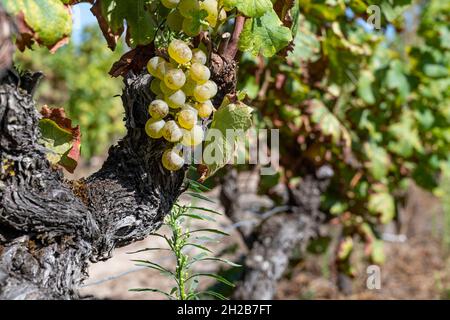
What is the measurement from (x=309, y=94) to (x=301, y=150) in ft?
1.51

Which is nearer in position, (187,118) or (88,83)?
(187,118)

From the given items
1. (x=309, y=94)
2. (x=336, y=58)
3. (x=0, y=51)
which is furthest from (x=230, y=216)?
(x=0, y=51)

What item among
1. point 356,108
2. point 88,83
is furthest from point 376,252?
point 88,83

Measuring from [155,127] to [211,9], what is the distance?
0.28 m

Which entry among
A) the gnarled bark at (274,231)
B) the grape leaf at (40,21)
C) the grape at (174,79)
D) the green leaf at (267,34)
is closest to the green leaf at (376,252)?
the gnarled bark at (274,231)

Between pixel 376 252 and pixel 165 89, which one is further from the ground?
pixel 376 252

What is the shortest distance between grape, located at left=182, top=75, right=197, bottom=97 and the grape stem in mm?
128

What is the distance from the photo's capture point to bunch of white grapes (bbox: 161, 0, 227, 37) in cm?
127

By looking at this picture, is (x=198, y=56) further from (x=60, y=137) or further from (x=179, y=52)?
(x=60, y=137)

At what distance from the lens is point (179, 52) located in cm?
126

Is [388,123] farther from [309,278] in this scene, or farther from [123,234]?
[123,234]

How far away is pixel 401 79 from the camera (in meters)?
3.35

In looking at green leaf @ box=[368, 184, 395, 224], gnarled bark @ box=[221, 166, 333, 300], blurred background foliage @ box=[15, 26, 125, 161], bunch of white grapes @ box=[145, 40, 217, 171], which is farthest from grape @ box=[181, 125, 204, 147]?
blurred background foliage @ box=[15, 26, 125, 161]

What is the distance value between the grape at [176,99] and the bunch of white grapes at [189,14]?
13cm
